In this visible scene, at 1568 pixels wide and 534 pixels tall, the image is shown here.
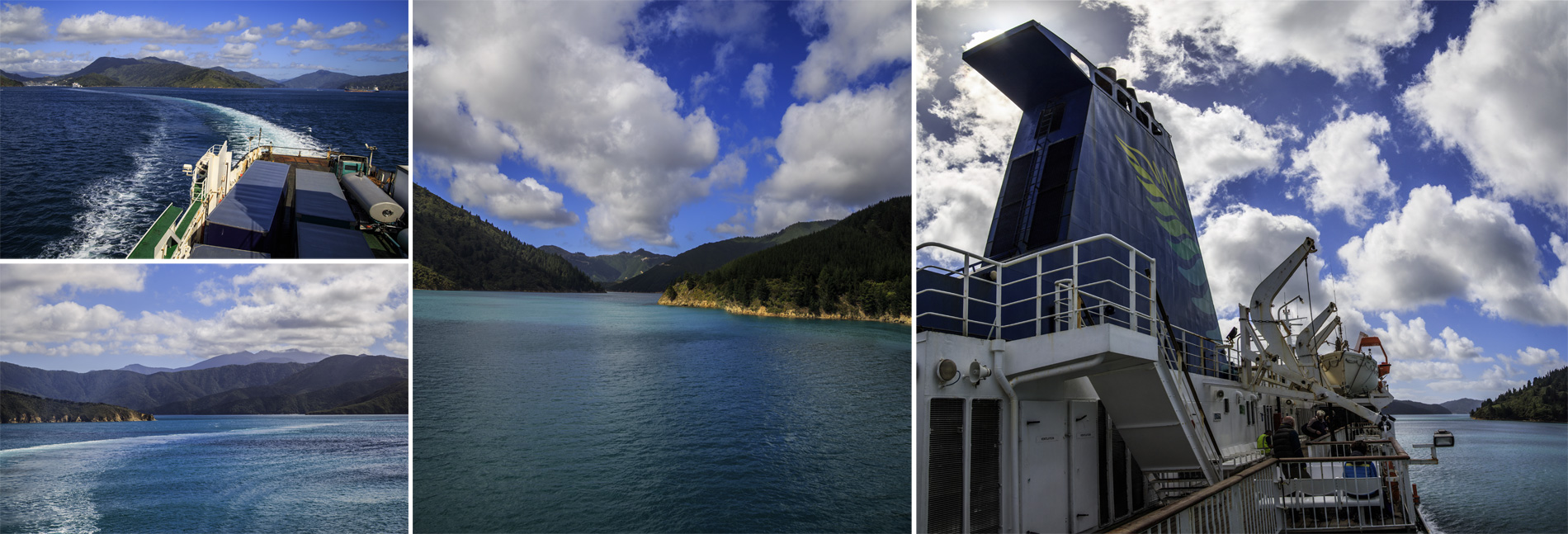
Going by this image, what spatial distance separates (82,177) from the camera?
2.72 meters

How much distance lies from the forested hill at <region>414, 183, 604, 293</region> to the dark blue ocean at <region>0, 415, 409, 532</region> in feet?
5.00

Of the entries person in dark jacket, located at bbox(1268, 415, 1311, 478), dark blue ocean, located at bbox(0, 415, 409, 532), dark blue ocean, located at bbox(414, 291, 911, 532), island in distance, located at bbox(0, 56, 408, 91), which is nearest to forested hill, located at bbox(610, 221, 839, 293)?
dark blue ocean, located at bbox(414, 291, 911, 532)

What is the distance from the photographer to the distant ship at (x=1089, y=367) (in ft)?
9.25

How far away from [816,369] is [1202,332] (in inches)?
165

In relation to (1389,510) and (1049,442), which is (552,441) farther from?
(1389,510)

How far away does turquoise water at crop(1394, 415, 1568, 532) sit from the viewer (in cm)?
1303

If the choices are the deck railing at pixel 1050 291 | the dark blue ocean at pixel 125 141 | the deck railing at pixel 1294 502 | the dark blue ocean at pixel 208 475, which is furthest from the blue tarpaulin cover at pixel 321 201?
the deck railing at pixel 1294 502

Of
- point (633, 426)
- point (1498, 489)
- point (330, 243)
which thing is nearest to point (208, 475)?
point (330, 243)

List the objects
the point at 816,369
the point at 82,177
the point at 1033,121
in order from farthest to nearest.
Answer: the point at 816,369
the point at 1033,121
the point at 82,177

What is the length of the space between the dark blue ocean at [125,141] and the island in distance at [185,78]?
5 centimetres

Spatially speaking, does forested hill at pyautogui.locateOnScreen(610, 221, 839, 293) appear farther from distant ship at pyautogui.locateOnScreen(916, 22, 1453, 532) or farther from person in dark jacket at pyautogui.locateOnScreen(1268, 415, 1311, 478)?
person in dark jacket at pyautogui.locateOnScreen(1268, 415, 1311, 478)

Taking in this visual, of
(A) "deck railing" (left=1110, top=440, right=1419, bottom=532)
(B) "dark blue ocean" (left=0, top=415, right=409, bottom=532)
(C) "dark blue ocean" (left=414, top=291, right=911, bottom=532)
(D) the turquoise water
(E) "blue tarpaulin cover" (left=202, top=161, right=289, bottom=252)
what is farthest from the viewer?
(D) the turquoise water

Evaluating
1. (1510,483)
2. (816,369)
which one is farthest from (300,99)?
(1510,483)

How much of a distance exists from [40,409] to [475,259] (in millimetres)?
3297
